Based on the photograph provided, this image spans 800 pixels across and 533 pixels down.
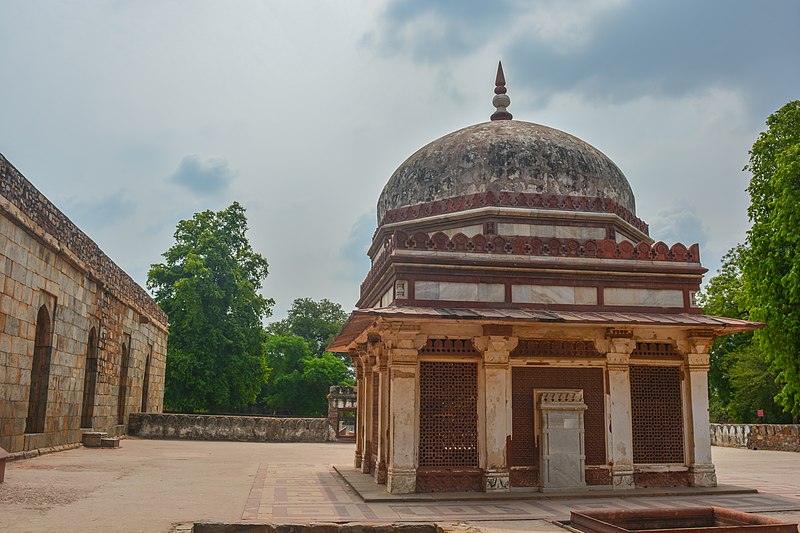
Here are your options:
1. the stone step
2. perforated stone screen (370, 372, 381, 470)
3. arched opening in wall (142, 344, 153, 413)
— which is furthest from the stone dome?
arched opening in wall (142, 344, 153, 413)

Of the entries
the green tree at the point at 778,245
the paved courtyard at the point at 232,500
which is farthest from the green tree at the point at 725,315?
the paved courtyard at the point at 232,500

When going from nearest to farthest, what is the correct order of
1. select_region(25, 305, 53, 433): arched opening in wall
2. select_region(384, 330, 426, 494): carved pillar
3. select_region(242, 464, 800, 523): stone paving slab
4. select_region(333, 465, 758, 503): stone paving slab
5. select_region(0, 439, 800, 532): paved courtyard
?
select_region(0, 439, 800, 532): paved courtyard < select_region(242, 464, 800, 523): stone paving slab < select_region(333, 465, 758, 503): stone paving slab < select_region(384, 330, 426, 494): carved pillar < select_region(25, 305, 53, 433): arched opening in wall

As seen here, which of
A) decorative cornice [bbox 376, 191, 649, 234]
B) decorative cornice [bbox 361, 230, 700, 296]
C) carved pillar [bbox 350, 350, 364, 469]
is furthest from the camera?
carved pillar [bbox 350, 350, 364, 469]

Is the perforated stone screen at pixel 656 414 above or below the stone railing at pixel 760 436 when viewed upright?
above

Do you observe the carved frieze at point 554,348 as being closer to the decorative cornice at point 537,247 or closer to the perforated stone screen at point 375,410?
the decorative cornice at point 537,247

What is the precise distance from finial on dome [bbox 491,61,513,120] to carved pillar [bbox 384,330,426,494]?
6831 mm

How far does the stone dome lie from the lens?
12562mm

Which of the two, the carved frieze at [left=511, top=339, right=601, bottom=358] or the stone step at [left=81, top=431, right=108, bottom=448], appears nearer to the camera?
the carved frieze at [left=511, top=339, right=601, bottom=358]

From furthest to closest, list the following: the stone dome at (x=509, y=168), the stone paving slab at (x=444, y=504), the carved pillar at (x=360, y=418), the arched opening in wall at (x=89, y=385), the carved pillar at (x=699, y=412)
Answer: the arched opening in wall at (x=89, y=385) < the carved pillar at (x=360, y=418) < the stone dome at (x=509, y=168) < the carved pillar at (x=699, y=412) < the stone paving slab at (x=444, y=504)

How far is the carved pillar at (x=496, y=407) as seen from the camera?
9.88 meters

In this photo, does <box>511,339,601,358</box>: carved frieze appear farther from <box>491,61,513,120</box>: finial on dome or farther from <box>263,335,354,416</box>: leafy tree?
<box>263,335,354,416</box>: leafy tree

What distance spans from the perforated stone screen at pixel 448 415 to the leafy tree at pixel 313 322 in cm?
4136

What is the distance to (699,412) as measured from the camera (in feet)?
35.2

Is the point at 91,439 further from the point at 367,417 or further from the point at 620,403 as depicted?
the point at 620,403
